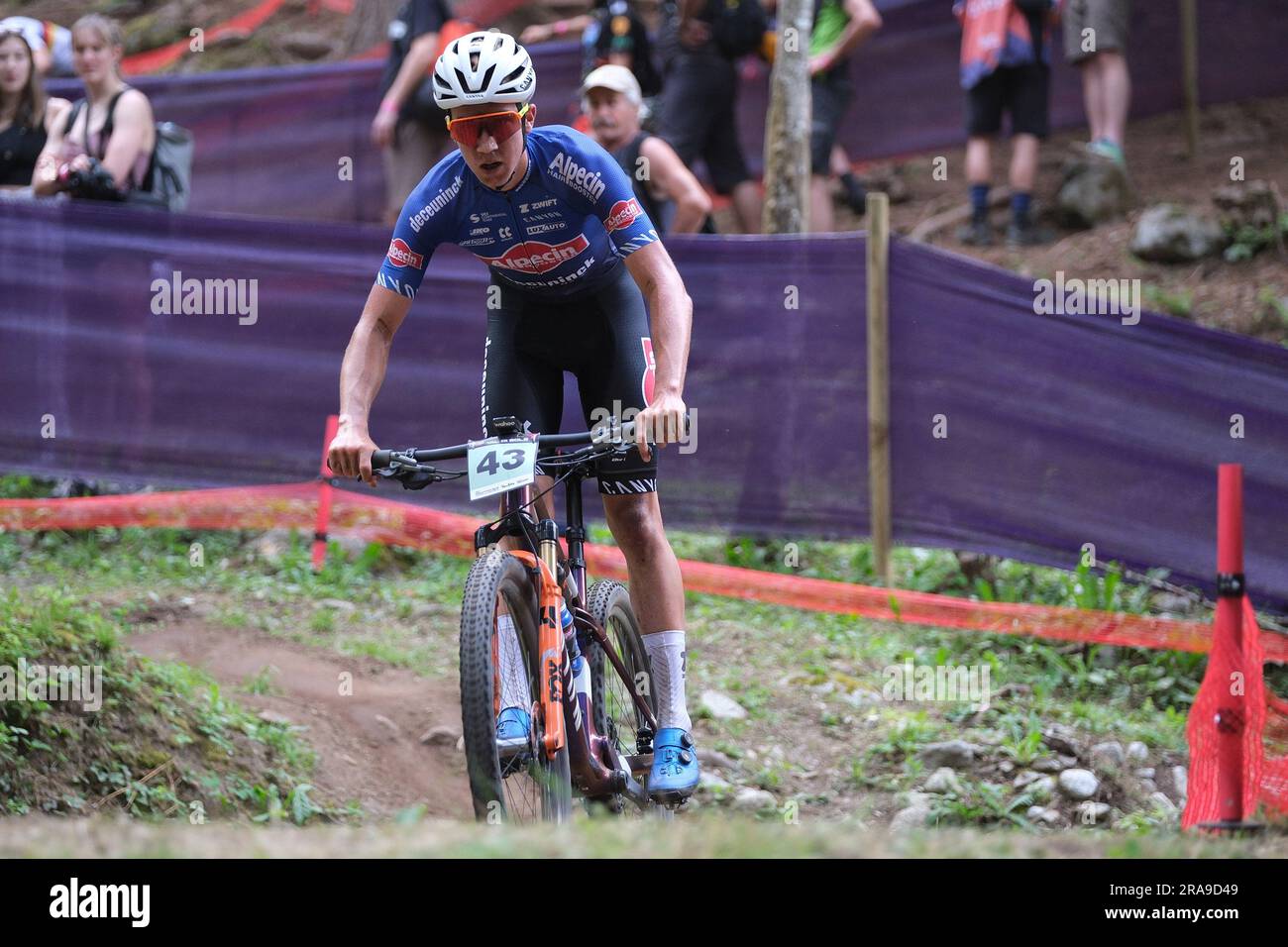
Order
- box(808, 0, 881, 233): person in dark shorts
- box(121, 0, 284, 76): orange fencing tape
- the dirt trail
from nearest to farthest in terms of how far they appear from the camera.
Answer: the dirt trail → box(808, 0, 881, 233): person in dark shorts → box(121, 0, 284, 76): orange fencing tape

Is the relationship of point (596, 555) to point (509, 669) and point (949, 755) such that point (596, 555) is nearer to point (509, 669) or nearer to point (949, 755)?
point (949, 755)

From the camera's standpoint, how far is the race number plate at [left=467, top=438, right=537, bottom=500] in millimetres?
4281

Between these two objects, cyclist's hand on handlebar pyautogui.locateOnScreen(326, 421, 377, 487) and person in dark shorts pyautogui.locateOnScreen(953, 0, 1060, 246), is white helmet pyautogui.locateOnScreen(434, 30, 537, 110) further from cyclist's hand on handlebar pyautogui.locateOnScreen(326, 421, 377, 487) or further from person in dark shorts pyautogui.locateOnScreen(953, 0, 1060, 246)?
person in dark shorts pyautogui.locateOnScreen(953, 0, 1060, 246)

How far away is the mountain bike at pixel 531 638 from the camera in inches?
157

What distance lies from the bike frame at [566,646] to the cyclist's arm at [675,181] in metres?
3.46

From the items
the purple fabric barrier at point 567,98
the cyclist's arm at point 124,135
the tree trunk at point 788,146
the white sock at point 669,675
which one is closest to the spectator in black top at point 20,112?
the cyclist's arm at point 124,135

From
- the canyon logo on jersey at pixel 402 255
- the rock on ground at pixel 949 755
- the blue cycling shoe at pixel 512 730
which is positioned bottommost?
the rock on ground at pixel 949 755

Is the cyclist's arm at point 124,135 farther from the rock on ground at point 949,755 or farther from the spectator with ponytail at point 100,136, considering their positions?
the rock on ground at point 949,755

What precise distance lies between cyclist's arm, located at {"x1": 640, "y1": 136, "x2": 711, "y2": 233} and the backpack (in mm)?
3056

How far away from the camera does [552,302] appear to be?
16.9 ft

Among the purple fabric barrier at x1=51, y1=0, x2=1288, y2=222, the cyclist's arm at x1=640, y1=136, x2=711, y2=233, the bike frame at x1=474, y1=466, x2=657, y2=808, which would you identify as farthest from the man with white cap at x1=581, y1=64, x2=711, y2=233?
the purple fabric barrier at x1=51, y1=0, x2=1288, y2=222
